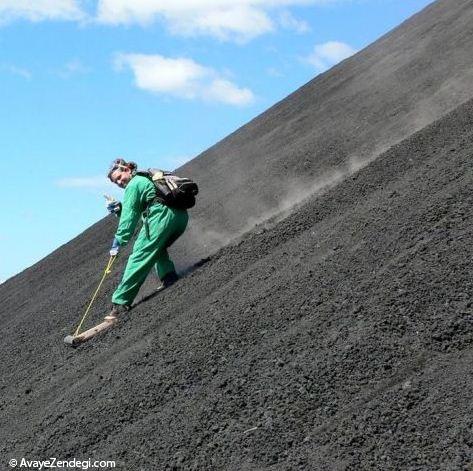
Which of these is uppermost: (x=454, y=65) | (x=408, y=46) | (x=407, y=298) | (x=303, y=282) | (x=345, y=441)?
(x=408, y=46)

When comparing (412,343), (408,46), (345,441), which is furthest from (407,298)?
(408,46)

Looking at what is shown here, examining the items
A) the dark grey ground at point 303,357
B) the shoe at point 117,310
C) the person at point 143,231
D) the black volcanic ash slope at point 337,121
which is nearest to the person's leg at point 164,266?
the person at point 143,231

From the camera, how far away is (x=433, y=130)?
1046cm

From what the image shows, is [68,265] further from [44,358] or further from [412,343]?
[412,343]

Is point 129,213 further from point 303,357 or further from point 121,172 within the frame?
point 303,357

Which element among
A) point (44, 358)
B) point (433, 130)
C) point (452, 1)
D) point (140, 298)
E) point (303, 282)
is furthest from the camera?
point (452, 1)

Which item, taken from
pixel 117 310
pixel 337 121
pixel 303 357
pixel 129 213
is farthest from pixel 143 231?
pixel 337 121

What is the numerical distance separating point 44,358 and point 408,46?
15.7 metres

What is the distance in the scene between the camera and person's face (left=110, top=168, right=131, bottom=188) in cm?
939

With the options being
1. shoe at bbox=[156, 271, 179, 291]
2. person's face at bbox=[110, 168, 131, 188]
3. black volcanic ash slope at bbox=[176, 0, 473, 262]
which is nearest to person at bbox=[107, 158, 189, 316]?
person's face at bbox=[110, 168, 131, 188]

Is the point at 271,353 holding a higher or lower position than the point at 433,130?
lower

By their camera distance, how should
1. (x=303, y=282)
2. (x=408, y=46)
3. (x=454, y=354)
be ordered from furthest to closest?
(x=408, y=46)
(x=303, y=282)
(x=454, y=354)

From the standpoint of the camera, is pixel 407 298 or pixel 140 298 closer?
pixel 407 298

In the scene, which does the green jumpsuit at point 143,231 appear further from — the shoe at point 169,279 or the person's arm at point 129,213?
the shoe at point 169,279
